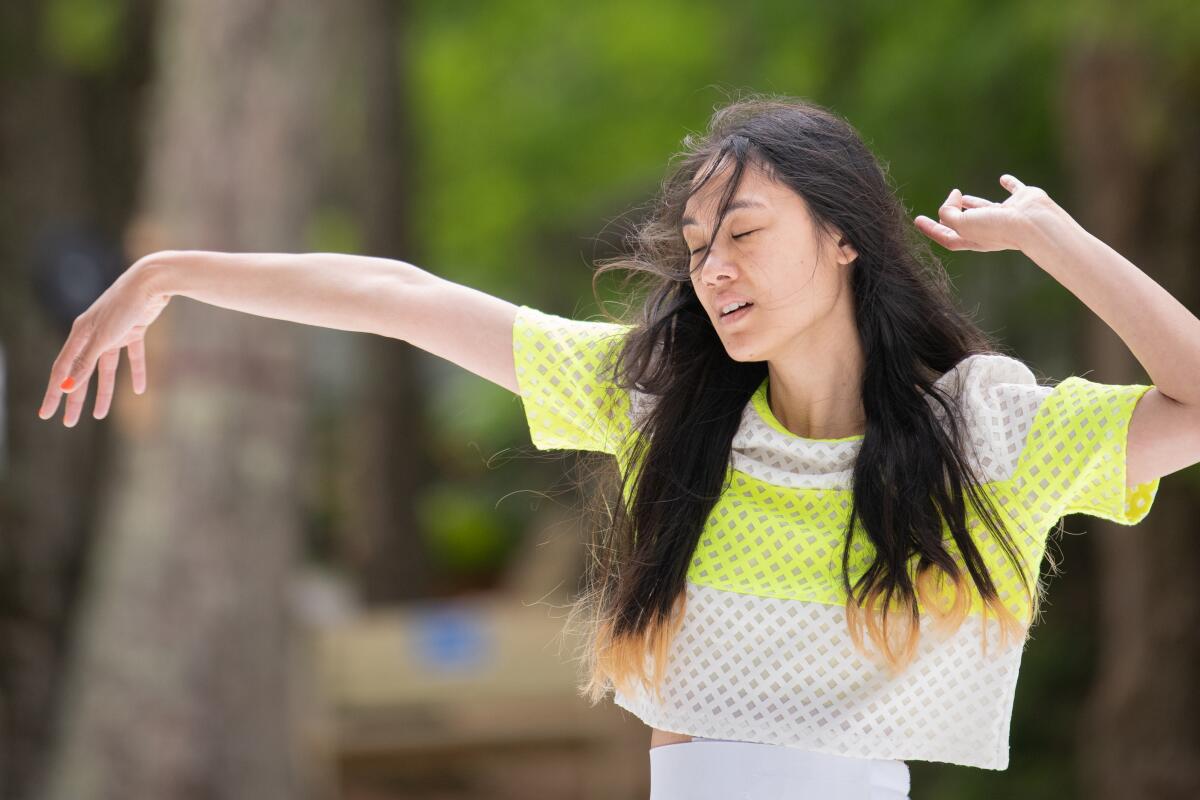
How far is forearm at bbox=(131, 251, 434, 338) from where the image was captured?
8.04 feet

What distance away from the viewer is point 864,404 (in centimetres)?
234

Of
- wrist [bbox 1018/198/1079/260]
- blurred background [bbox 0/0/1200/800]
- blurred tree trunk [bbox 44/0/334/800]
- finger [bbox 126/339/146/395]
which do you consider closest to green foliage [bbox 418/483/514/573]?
blurred background [bbox 0/0/1200/800]

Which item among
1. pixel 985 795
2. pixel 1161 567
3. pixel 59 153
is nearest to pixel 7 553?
pixel 59 153

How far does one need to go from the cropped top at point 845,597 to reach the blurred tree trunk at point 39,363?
546 cm

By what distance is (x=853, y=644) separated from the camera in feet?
7.27

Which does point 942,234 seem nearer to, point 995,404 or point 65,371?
point 995,404

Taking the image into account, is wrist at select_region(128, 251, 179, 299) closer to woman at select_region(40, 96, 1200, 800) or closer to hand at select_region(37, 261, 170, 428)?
hand at select_region(37, 261, 170, 428)

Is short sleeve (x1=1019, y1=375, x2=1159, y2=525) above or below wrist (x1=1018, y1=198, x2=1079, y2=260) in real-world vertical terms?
below

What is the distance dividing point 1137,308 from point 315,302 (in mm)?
1192

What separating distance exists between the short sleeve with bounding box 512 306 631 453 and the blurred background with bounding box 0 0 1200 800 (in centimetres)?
176

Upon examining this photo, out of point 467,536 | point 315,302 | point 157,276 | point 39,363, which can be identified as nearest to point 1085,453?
point 315,302

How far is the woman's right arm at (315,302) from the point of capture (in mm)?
2449

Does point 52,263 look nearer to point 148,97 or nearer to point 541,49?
point 148,97

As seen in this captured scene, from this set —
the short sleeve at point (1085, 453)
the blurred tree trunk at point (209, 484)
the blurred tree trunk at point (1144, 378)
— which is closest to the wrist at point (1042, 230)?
the short sleeve at point (1085, 453)
